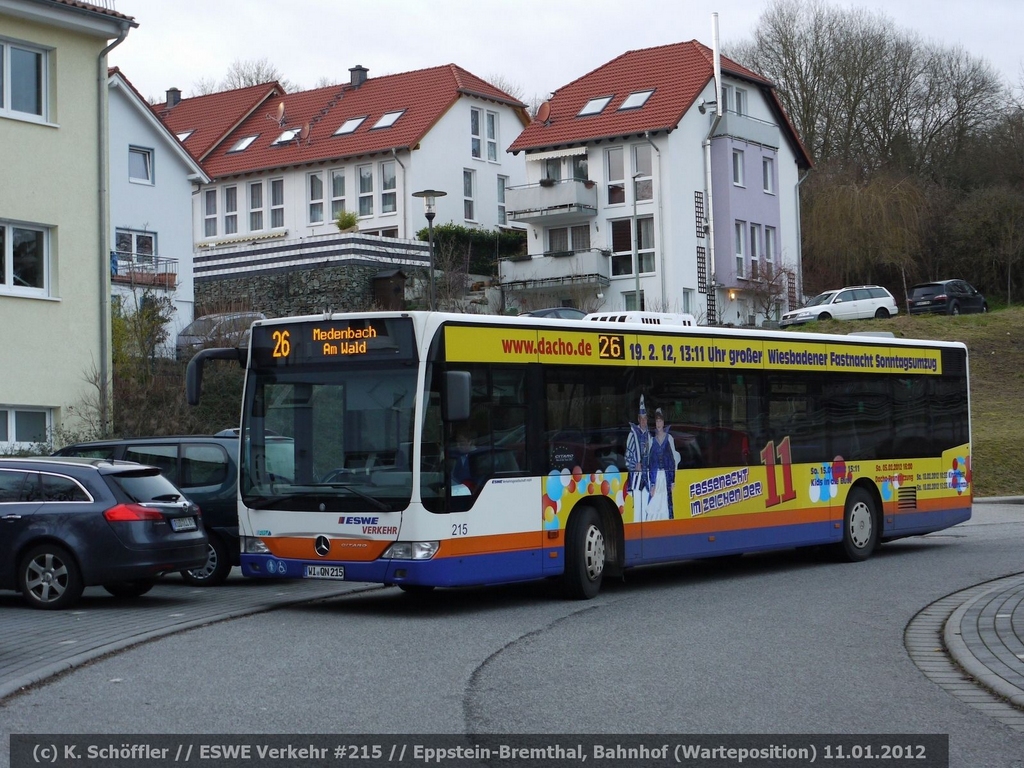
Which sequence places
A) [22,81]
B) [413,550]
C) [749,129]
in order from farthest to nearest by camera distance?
1. [749,129]
2. [22,81]
3. [413,550]

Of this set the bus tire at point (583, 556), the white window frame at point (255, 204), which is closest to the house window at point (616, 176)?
the white window frame at point (255, 204)

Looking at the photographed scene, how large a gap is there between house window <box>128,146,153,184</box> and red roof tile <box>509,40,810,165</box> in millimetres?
19389

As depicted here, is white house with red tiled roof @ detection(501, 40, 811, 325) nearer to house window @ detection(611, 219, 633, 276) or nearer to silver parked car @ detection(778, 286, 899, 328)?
house window @ detection(611, 219, 633, 276)

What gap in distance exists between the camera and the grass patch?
34250mm

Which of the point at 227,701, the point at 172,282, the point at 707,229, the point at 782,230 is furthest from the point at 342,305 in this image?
the point at 227,701

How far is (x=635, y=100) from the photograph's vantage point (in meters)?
59.8

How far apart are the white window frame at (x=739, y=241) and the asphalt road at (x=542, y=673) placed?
1783 inches

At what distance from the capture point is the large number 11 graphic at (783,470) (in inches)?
687

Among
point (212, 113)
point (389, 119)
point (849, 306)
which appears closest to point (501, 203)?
point (389, 119)

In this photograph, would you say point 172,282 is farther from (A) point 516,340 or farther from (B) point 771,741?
(B) point 771,741

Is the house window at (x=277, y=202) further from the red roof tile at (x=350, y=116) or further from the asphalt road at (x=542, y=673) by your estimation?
the asphalt road at (x=542, y=673)

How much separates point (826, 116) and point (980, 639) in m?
60.0

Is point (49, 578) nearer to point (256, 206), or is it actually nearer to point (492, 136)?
point (256, 206)

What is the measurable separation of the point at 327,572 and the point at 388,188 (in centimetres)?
4946
